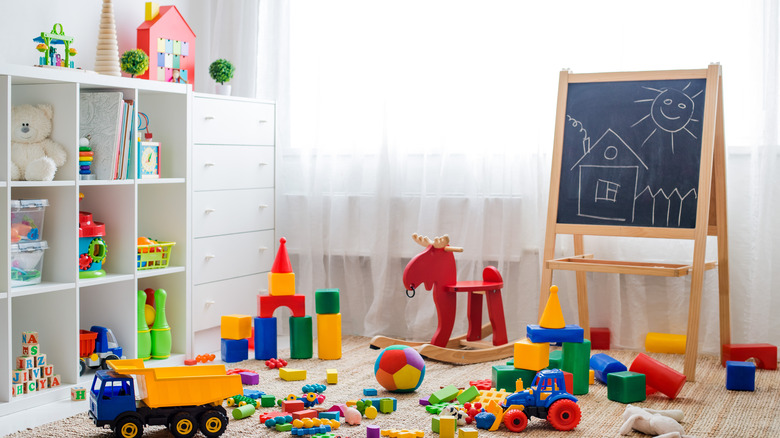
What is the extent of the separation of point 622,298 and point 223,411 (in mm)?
2056

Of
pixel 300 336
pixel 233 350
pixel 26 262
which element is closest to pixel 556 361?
pixel 300 336

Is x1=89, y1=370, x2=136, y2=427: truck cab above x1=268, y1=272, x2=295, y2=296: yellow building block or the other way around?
the other way around

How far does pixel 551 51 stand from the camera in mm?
3754

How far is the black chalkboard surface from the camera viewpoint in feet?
10.6

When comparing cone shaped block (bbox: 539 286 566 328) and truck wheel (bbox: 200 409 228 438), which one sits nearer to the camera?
truck wheel (bbox: 200 409 228 438)

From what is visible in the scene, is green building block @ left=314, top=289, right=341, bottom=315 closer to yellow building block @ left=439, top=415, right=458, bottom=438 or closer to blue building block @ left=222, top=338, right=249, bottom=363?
blue building block @ left=222, top=338, right=249, bottom=363

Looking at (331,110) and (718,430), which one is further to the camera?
(331,110)

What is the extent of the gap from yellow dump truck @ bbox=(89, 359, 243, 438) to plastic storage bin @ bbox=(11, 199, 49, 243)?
67cm

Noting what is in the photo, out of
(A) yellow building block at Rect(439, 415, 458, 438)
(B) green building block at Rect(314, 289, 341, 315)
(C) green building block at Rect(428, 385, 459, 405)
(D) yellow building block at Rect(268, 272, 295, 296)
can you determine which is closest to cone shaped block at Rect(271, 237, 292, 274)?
(D) yellow building block at Rect(268, 272, 295, 296)

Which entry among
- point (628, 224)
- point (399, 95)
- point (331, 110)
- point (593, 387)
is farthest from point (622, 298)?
point (331, 110)

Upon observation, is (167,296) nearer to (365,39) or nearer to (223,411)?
(223,411)

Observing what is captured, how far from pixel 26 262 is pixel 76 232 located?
0.19 m

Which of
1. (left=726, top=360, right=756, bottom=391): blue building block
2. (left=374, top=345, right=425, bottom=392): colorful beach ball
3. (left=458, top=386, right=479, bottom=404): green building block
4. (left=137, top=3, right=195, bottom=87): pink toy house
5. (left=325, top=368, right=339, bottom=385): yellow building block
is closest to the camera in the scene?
(left=458, top=386, right=479, bottom=404): green building block

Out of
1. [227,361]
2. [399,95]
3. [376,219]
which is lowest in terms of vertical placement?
[227,361]
